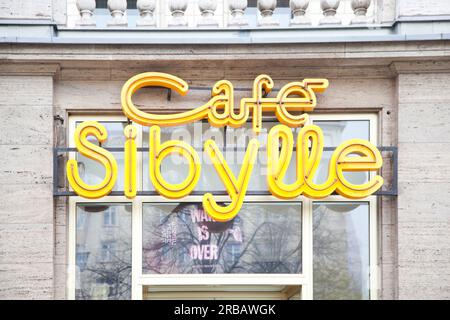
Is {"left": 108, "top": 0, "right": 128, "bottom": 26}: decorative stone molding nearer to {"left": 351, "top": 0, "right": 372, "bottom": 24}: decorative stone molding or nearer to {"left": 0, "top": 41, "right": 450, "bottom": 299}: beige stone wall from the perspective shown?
{"left": 0, "top": 41, "right": 450, "bottom": 299}: beige stone wall

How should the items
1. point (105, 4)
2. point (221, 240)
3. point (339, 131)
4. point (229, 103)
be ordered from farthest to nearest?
point (105, 4), point (339, 131), point (221, 240), point (229, 103)

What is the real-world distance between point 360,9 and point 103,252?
4578mm

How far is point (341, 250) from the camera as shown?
1009 cm

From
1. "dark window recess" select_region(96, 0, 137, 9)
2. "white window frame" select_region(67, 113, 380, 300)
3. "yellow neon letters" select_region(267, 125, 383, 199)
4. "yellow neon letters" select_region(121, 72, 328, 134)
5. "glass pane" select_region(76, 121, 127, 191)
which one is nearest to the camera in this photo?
"yellow neon letters" select_region(267, 125, 383, 199)

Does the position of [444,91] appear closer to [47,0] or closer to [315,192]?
[315,192]

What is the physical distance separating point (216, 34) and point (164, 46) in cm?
75

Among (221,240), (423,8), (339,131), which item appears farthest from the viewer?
(339,131)

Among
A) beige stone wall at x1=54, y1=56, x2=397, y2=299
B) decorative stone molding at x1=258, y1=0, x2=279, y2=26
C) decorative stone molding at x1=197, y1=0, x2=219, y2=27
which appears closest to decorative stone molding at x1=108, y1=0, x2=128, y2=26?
beige stone wall at x1=54, y1=56, x2=397, y2=299

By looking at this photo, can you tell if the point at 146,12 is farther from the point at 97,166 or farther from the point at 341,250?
the point at 341,250

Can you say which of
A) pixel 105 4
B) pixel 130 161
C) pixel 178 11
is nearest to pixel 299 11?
pixel 178 11

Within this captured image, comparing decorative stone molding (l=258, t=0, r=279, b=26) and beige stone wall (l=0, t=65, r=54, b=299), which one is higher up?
decorative stone molding (l=258, t=0, r=279, b=26)

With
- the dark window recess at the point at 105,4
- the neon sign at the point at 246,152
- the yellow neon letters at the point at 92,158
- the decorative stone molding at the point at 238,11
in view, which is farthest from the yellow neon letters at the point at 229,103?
the dark window recess at the point at 105,4

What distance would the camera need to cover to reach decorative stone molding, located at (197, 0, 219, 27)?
1021 centimetres

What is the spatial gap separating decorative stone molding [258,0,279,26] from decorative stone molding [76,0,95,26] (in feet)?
7.19
